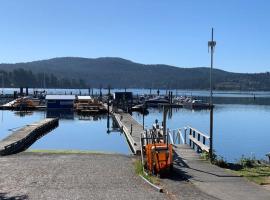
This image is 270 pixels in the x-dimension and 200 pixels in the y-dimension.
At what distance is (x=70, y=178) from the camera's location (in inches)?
733

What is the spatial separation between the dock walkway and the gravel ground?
1.90 meters

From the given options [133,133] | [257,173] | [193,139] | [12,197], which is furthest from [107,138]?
[12,197]

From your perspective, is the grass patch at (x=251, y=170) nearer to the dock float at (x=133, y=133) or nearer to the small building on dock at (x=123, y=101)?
the dock float at (x=133, y=133)

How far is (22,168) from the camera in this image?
68.3 ft

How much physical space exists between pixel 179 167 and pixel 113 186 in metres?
4.84

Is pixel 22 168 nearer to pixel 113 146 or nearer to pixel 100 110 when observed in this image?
pixel 113 146

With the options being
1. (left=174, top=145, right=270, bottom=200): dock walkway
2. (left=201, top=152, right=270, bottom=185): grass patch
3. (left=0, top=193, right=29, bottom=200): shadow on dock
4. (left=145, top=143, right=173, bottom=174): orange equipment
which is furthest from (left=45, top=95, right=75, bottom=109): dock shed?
(left=0, top=193, right=29, bottom=200): shadow on dock

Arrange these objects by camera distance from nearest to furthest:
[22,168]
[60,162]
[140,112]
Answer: [22,168] → [60,162] → [140,112]

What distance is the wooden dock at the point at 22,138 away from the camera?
28641 millimetres

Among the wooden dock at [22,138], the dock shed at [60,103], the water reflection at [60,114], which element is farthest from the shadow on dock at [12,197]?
the dock shed at [60,103]

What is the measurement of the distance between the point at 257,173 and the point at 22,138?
18906 millimetres

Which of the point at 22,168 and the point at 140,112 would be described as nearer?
the point at 22,168

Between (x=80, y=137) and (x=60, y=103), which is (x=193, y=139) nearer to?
(x=80, y=137)

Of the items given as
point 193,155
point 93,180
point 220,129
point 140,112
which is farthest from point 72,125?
point 93,180
